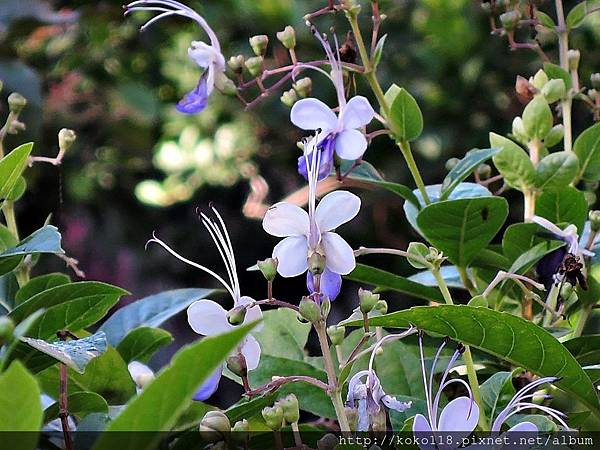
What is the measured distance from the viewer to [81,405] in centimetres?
61

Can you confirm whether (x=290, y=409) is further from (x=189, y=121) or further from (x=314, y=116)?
(x=189, y=121)

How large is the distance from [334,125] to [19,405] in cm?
36

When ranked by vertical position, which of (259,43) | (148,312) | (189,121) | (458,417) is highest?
(259,43)

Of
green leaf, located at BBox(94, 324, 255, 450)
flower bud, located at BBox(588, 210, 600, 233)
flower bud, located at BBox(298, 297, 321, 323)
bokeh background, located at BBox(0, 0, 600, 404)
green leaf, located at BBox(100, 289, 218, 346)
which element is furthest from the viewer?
bokeh background, located at BBox(0, 0, 600, 404)

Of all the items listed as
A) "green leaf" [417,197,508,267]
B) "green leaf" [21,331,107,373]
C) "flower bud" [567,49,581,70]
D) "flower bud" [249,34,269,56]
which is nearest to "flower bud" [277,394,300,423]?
"green leaf" [21,331,107,373]

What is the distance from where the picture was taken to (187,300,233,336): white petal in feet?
1.82

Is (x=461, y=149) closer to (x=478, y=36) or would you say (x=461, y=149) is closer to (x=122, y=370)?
(x=478, y=36)

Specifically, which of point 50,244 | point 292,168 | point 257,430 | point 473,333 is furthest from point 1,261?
point 292,168

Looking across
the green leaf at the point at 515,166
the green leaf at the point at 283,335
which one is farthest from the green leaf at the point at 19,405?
the green leaf at the point at 515,166

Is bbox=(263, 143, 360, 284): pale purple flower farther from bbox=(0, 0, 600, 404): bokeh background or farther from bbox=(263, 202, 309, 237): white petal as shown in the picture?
bbox=(0, 0, 600, 404): bokeh background

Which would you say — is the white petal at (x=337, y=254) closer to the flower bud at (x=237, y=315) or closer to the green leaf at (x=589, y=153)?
the flower bud at (x=237, y=315)

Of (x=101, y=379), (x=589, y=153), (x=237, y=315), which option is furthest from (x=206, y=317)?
(x=589, y=153)

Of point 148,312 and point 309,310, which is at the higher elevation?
point 309,310

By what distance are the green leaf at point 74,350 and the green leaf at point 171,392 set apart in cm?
13
